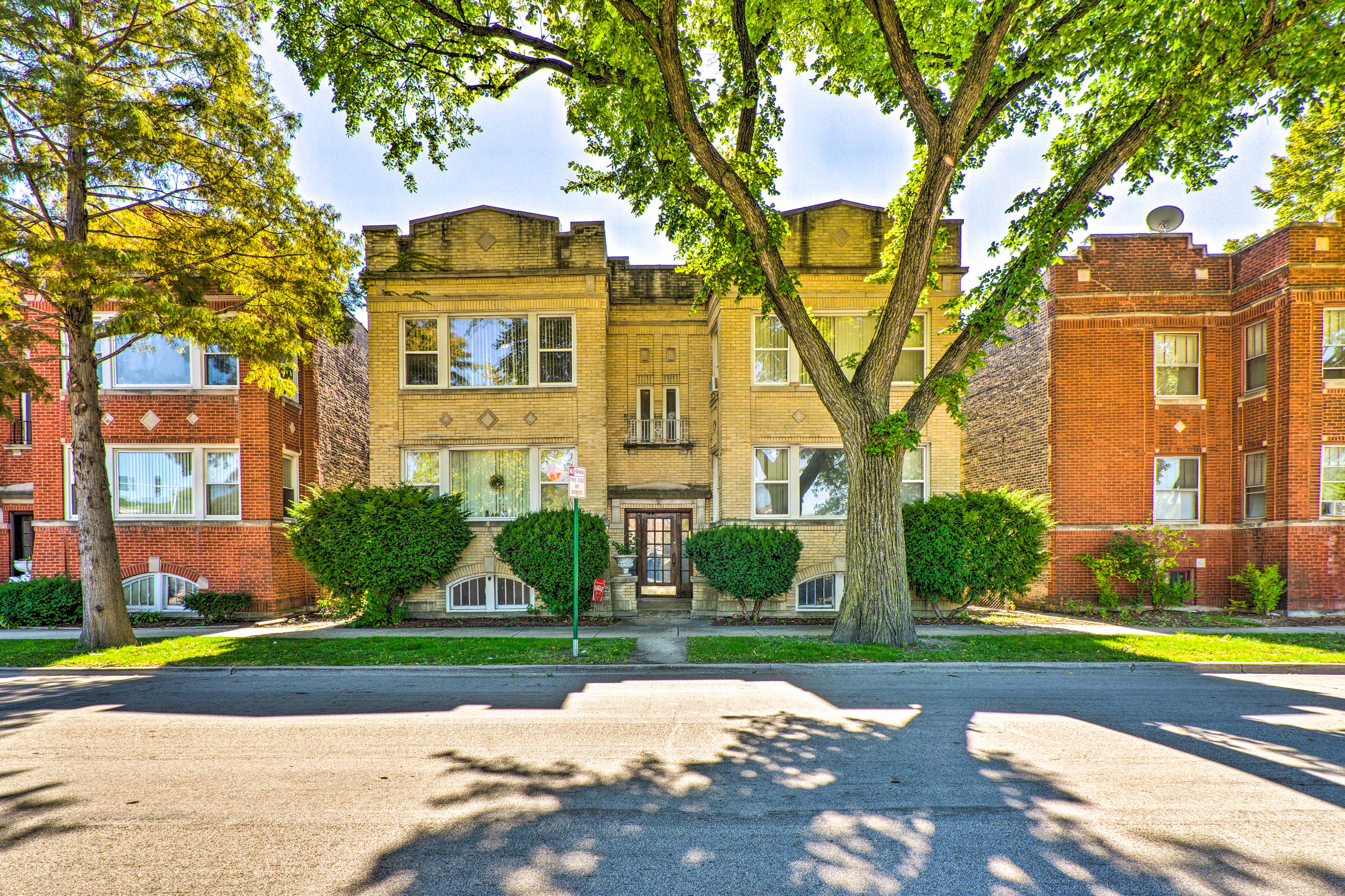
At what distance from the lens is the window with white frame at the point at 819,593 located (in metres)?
14.9

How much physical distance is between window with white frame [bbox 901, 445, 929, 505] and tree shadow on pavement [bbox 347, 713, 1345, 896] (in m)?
9.83

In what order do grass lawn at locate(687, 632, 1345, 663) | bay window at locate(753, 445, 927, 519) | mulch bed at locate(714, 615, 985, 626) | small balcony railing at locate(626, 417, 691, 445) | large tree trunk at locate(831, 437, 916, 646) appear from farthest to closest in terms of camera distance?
small balcony railing at locate(626, 417, 691, 445) → bay window at locate(753, 445, 927, 519) → mulch bed at locate(714, 615, 985, 626) → large tree trunk at locate(831, 437, 916, 646) → grass lawn at locate(687, 632, 1345, 663)

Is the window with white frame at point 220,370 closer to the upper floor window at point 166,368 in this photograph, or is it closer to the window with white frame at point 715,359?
the upper floor window at point 166,368

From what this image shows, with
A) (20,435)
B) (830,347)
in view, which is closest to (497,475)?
(830,347)

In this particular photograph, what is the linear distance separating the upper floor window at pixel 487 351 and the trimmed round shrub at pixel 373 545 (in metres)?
2.96

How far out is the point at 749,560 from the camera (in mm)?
13672

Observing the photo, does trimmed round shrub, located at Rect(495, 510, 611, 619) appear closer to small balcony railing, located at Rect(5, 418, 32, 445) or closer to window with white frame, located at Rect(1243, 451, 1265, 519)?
small balcony railing, located at Rect(5, 418, 32, 445)

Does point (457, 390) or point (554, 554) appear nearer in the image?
point (554, 554)

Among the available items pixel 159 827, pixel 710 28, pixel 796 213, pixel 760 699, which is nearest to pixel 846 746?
pixel 760 699

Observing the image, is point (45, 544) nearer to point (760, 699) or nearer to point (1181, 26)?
point (760, 699)

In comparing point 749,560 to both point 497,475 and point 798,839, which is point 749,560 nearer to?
point 497,475

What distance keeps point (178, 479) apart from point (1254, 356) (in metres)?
24.8

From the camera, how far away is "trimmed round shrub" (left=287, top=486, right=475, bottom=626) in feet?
45.1

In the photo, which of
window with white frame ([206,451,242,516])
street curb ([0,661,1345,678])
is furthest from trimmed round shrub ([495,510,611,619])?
window with white frame ([206,451,242,516])
